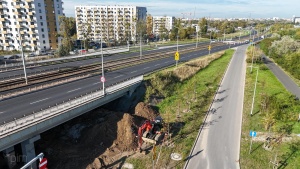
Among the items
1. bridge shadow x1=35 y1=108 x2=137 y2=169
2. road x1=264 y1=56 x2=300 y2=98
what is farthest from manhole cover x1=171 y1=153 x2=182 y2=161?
road x1=264 y1=56 x2=300 y2=98

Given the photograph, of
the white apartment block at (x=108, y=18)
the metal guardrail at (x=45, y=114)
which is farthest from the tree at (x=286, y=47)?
the white apartment block at (x=108, y=18)

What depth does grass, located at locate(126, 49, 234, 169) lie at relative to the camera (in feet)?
87.3

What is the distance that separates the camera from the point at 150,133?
101 feet

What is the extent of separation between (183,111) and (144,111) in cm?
673

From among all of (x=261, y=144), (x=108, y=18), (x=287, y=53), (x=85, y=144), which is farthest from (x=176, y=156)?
(x=108, y=18)

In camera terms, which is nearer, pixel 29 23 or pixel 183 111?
pixel 183 111

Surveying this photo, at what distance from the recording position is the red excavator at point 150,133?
28961 millimetres

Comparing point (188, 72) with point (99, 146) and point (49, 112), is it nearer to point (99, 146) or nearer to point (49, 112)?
point (99, 146)

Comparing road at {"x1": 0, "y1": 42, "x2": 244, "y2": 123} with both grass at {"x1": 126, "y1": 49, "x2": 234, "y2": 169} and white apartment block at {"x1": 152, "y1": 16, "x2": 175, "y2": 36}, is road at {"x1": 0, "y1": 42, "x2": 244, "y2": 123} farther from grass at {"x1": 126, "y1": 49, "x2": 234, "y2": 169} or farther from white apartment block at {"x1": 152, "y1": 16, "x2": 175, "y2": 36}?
white apartment block at {"x1": 152, "y1": 16, "x2": 175, "y2": 36}

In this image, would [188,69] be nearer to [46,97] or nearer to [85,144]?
[46,97]

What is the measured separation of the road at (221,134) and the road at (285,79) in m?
10.8

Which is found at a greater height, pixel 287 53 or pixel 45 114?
pixel 287 53

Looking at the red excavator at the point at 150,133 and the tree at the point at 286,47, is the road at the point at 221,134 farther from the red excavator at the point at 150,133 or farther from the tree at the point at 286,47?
the tree at the point at 286,47

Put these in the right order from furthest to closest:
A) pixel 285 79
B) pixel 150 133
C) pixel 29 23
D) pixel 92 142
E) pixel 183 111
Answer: pixel 29 23
pixel 285 79
pixel 183 111
pixel 150 133
pixel 92 142
